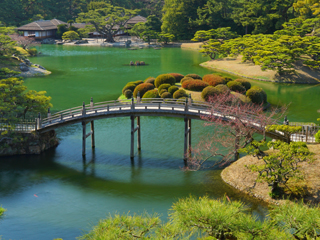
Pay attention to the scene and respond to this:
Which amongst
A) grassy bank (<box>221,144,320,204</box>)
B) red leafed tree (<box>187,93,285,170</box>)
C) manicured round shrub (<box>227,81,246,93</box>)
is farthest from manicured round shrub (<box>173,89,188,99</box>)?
grassy bank (<box>221,144,320,204</box>)

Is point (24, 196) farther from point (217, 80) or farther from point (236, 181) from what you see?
point (217, 80)

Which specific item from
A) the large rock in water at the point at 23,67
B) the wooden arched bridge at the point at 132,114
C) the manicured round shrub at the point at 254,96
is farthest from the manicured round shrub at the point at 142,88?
the large rock in water at the point at 23,67

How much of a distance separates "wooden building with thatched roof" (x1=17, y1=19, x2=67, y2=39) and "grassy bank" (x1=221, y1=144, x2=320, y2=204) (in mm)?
94510

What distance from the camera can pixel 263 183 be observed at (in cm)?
2516

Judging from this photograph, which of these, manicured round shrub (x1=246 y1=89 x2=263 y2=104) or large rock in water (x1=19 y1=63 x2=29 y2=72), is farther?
large rock in water (x1=19 y1=63 x2=29 y2=72)

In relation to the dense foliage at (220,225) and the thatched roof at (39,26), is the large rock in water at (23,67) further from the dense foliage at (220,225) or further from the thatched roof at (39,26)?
the dense foliage at (220,225)

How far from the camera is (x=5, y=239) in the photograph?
21078mm

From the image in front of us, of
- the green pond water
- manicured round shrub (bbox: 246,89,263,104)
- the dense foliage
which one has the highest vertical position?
manicured round shrub (bbox: 246,89,263,104)

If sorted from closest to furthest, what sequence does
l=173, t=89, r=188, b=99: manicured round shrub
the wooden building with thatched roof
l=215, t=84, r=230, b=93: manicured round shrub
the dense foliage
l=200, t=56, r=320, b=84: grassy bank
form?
the dense foliage, l=173, t=89, r=188, b=99: manicured round shrub, l=215, t=84, r=230, b=93: manicured round shrub, l=200, t=56, r=320, b=84: grassy bank, the wooden building with thatched roof

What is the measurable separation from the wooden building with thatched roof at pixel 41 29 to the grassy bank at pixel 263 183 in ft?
310

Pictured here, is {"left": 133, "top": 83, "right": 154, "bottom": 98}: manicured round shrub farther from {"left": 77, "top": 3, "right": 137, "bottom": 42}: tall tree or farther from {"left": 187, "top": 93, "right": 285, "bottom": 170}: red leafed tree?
{"left": 77, "top": 3, "right": 137, "bottom": 42}: tall tree

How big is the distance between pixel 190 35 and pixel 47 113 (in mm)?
79014

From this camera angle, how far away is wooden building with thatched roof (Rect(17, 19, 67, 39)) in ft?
356

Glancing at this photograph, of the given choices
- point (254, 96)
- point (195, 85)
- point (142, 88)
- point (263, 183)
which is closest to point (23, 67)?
point (142, 88)
